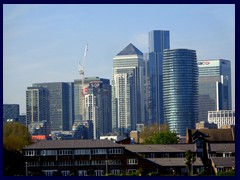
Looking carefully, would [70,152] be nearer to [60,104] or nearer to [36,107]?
[36,107]

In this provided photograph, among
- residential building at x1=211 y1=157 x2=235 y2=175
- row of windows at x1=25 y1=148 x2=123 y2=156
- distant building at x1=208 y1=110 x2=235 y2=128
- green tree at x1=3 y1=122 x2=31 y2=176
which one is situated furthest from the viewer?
distant building at x1=208 y1=110 x2=235 y2=128

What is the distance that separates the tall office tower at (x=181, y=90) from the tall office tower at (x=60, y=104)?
8.58 meters

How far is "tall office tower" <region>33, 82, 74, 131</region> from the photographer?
55969 mm

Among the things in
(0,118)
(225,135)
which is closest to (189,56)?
(225,135)

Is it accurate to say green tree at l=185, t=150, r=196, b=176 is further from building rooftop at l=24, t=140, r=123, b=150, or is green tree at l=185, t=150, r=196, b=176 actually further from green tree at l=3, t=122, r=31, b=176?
green tree at l=3, t=122, r=31, b=176

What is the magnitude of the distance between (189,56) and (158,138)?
44.6 metres

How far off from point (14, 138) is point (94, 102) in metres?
40.9

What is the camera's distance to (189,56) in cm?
6612

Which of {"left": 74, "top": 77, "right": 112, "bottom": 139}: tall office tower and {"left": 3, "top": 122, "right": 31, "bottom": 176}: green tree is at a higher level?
{"left": 74, "top": 77, "right": 112, "bottom": 139}: tall office tower

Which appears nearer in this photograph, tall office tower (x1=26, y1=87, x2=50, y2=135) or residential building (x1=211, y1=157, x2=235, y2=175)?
residential building (x1=211, y1=157, x2=235, y2=175)

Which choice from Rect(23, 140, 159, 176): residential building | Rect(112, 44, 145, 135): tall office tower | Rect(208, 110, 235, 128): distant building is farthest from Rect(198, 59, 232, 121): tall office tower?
Rect(23, 140, 159, 176): residential building

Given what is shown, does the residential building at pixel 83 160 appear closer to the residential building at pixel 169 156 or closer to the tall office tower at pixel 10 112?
the residential building at pixel 169 156

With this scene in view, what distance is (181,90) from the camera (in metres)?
63.8

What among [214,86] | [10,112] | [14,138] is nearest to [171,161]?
[14,138]
